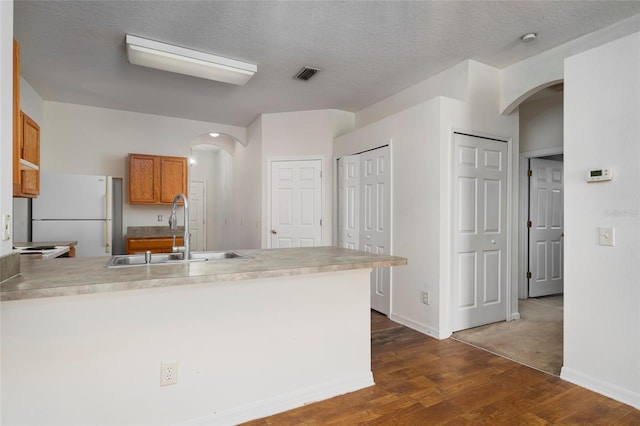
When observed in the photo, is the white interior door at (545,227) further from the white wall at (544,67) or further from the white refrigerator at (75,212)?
the white refrigerator at (75,212)

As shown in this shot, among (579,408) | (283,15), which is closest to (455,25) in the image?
(283,15)

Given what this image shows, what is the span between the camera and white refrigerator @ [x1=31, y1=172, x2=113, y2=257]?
3885 millimetres

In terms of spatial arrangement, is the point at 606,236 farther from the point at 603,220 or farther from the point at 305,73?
the point at 305,73

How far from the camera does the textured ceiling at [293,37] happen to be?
2482 mm

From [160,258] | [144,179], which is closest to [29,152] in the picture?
[144,179]

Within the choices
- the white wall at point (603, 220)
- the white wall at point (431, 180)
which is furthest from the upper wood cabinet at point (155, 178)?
the white wall at point (603, 220)

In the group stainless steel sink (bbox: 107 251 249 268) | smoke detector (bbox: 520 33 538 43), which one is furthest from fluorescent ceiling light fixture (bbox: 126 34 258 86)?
smoke detector (bbox: 520 33 538 43)

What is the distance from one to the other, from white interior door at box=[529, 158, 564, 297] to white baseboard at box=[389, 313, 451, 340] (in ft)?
7.48

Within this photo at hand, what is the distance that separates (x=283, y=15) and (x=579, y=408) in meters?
3.27

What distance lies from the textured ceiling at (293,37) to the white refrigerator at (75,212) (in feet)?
3.70

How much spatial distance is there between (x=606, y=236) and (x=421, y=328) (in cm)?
174

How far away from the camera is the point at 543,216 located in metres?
4.78

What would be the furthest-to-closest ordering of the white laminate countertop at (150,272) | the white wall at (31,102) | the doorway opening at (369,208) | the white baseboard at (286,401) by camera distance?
the doorway opening at (369,208) → the white wall at (31,102) → the white baseboard at (286,401) → the white laminate countertop at (150,272)

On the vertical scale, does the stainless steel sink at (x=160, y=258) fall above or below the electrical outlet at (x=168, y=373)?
above
